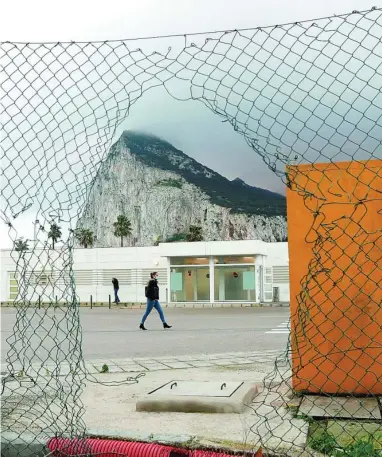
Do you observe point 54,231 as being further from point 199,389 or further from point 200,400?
point 199,389

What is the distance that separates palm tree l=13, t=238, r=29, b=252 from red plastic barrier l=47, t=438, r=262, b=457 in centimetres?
130

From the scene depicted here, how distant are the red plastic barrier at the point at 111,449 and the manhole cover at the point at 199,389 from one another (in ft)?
4.63

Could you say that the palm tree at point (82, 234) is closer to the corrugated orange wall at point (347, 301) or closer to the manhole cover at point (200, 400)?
the manhole cover at point (200, 400)

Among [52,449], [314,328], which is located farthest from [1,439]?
[314,328]

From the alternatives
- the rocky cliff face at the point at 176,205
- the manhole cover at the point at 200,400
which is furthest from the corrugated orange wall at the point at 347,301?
the rocky cliff face at the point at 176,205

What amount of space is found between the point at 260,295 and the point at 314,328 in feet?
112

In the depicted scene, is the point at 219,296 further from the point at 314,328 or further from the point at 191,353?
the point at 314,328

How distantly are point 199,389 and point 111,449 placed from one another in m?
1.79

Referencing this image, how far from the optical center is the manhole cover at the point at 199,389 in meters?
5.29

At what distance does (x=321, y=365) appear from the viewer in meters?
5.59

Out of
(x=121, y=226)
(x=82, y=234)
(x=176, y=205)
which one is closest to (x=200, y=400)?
(x=82, y=234)

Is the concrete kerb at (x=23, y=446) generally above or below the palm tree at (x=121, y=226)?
below

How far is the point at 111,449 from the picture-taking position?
3.86 meters

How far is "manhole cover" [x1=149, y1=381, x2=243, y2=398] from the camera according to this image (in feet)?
17.4
